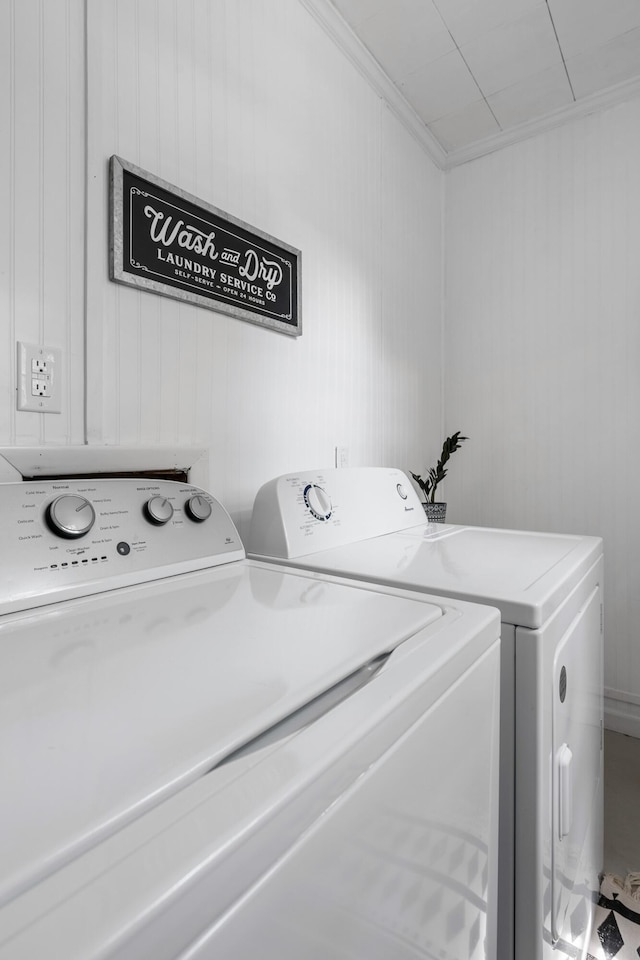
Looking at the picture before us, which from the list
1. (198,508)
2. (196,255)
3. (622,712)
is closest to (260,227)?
(196,255)

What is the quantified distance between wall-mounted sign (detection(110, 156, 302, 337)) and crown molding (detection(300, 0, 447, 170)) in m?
0.91

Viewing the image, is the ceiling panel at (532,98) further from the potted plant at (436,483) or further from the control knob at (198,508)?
the control knob at (198,508)

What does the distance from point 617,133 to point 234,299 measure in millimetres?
2010

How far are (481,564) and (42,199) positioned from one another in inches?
47.0

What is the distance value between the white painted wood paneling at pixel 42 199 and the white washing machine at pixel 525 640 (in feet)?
1.83

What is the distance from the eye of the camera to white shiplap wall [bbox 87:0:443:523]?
1160mm

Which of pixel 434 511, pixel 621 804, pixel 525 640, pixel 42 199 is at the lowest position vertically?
pixel 621 804

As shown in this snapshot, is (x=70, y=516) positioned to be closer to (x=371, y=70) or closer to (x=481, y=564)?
(x=481, y=564)

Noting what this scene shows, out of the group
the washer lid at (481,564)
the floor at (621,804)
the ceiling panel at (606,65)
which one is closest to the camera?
the washer lid at (481,564)

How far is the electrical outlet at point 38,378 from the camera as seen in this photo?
3.25ft

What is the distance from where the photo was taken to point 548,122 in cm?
234

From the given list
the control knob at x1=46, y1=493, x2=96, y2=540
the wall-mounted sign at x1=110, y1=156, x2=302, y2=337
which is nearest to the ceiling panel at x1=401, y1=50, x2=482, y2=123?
the wall-mounted sign at x1=110, y1=156, x2=302, y2=337

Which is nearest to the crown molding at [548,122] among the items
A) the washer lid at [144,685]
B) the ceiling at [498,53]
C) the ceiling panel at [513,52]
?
the ceiling at [498,53]

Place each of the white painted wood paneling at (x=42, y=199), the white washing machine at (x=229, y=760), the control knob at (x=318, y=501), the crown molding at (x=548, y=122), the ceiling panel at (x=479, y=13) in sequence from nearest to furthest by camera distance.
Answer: the white washing machine at (x=229, y=760), the white painted wood paneling at (x=42, y=199), the control knob at (x=318, y=501), the ceiling panel at (x=479, y=13), the crown molding at (x=548, y=122)
